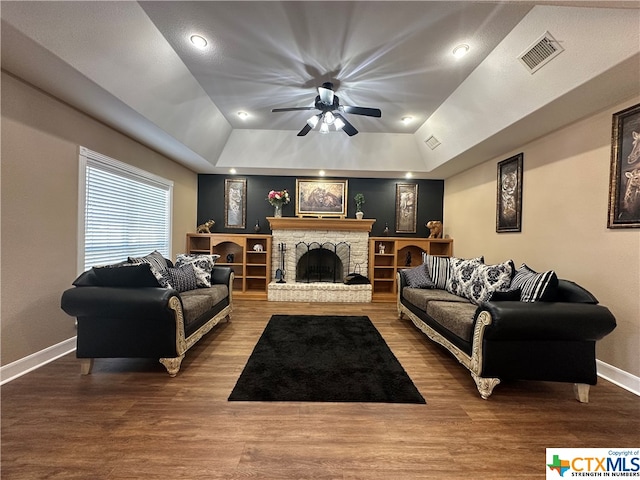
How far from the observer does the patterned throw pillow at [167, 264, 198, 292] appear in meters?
3.24

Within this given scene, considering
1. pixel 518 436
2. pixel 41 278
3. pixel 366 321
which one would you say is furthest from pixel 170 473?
pixel 366 321

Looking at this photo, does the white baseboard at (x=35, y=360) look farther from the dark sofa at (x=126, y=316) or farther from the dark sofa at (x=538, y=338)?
the dark sofa at (x=538, y=338)

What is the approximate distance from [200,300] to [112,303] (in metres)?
0.81

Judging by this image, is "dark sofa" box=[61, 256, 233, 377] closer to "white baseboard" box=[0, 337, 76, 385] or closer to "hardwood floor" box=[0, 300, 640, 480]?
"hardwood floor" box=[0, 300, 640, 480]

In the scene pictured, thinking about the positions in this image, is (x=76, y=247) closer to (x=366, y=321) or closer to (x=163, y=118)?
(x=163, y=118)

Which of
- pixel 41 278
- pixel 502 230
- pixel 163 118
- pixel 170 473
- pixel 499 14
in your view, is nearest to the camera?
pixel 170 473

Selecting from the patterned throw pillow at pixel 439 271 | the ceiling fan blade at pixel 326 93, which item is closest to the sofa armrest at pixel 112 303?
the ceiling fan blade at pixel 326 93

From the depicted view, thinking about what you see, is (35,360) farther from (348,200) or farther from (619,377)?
(619,377)

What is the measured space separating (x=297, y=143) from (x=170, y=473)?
478 centimetres

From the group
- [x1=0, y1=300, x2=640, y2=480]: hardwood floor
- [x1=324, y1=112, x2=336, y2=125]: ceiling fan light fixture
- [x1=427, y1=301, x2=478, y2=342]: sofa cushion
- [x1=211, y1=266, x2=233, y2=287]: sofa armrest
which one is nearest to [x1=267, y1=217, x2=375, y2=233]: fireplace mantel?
[x1=211, y1=266, x2=233, y2=287]: sofa armrest

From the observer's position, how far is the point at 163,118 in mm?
3215

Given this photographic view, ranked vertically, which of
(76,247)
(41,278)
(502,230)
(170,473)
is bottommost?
(170,473)

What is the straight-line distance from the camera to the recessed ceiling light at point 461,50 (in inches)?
101

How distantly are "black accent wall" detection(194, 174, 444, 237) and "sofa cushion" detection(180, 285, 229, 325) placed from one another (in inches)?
101
